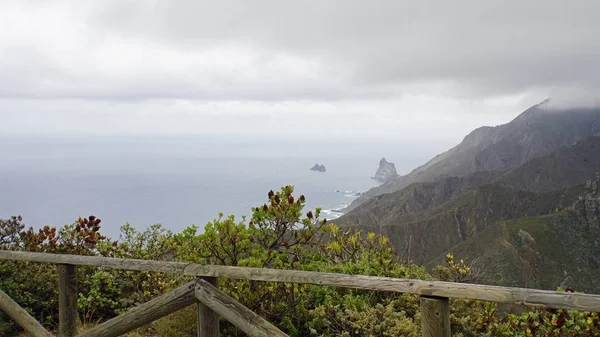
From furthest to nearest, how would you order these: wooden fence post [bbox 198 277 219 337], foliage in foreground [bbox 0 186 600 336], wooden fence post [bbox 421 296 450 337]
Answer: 1. foliage in foreground [bbox 0 186 600 336]
2. wooden fence post [bbox 198 277 219 337]
3. wooden fence post [bbox 421 296 450 337]

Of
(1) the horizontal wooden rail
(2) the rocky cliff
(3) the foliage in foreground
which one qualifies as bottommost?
(2) the rocky cliff

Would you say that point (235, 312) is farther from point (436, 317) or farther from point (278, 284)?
point (278, 284)

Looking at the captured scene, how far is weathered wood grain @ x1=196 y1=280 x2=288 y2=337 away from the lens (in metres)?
2.80

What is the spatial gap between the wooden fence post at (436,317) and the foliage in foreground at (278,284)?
1767mm

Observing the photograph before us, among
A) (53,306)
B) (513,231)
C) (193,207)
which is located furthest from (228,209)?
(53,306)

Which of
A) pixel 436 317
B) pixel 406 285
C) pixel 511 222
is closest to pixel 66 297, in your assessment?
pixel 406 285

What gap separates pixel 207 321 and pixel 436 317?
1.41 meters

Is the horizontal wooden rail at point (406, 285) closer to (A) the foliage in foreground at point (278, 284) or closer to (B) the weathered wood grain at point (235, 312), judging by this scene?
(B) the weathered wood grain at point (235, 312)

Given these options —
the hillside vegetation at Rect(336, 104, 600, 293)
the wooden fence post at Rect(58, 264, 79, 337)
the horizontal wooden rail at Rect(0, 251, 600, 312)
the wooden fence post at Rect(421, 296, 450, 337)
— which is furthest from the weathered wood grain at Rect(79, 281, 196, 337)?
the hillside vegetation at Rect(336, 104, 600, 293)

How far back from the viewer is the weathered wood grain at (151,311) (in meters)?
3.09

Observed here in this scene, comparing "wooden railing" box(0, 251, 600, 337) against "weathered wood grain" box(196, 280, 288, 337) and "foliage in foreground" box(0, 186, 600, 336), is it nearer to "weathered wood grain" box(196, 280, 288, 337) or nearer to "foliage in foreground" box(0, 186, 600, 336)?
"weathered wood grain" box(196, 280, 288, 337)

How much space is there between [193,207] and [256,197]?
2343 centimetres

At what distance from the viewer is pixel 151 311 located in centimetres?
319

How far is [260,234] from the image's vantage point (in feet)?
18.2
